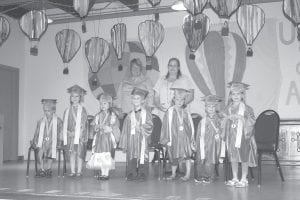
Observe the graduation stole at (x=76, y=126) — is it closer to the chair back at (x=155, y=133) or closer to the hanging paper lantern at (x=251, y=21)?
the chair back at (x=155, y=133)

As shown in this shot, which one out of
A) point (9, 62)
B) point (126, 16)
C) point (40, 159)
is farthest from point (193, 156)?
A: point (9, 62)

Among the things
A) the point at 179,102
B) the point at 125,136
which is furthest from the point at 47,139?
the point at 179,102

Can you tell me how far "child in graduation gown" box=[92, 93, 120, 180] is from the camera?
6.25m

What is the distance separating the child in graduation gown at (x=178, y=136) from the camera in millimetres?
6043

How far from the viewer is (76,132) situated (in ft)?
21.4

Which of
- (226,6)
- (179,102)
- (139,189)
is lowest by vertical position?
(139,189)

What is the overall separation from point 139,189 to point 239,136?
136 cm

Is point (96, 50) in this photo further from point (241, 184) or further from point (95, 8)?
point (241, 184)

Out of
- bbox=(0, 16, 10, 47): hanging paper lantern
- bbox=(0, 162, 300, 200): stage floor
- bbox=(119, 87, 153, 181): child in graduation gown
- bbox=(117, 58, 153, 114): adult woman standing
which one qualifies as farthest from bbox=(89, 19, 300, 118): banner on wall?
bbox=(119, 87, 153, 181): child in graduation gown

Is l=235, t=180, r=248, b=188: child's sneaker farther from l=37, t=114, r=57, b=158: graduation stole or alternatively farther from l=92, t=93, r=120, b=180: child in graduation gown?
l=37, t=114, r=57, b=158: graduation stole

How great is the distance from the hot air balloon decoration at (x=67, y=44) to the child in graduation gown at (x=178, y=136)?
99.7 inches

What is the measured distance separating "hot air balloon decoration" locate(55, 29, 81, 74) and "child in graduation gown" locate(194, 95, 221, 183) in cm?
298

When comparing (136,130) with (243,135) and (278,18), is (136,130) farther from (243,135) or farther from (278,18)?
(278,18)

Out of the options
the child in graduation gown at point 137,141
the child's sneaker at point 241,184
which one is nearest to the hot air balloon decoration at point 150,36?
the child in graduation gown at point 137,141
